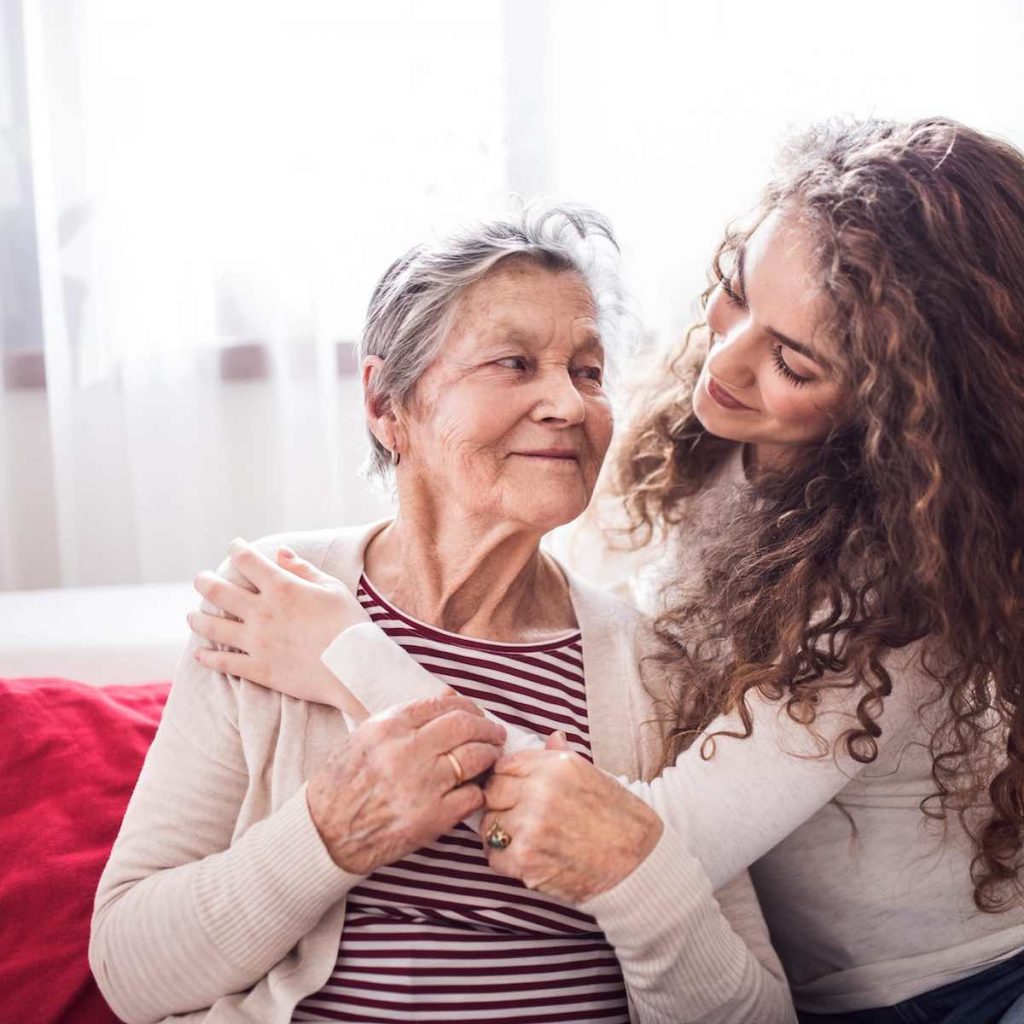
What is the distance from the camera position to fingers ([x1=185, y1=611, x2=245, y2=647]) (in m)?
1.35

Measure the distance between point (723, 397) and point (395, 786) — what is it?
0.60 metres

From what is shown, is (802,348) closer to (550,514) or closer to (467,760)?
(550,514)

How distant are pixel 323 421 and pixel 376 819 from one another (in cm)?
161

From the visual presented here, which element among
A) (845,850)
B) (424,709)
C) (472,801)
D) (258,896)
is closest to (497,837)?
(472,801)

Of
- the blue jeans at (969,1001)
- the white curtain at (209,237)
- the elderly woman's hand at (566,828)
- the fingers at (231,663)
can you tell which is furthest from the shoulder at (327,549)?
the white curtain at (209,237)

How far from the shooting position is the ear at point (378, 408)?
1.48 metres

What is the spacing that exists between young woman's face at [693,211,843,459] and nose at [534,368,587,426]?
0.17m

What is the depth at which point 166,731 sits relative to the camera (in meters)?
1.34

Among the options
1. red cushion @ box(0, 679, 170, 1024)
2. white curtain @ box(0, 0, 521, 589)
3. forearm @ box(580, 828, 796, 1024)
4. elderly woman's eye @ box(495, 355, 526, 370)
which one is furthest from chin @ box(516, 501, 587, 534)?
white curtain @ box(0, 0, 521, 589)

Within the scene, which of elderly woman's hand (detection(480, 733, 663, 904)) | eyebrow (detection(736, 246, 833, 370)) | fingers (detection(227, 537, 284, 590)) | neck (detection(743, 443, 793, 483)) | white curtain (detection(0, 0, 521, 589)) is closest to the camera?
elderly woman's hand (detection(480, 733, 663, 904))

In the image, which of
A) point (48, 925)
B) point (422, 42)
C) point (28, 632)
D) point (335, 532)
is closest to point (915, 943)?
point (335, 532)

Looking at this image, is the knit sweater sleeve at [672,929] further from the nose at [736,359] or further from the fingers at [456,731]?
the nose at [736,359]

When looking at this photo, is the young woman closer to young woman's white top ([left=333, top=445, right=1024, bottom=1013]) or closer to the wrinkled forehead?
young woman's white top ([left=333, top=445, right=1024, bottom=1013])

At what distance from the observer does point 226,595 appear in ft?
4.55
